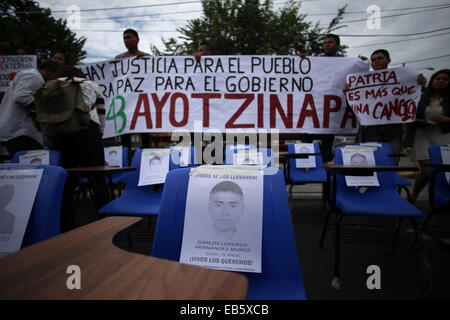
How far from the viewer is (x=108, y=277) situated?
0.39 meters

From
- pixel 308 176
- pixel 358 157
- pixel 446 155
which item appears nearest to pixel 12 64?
pixel 308 176

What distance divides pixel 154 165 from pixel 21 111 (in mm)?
1548

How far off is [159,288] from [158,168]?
1.81m

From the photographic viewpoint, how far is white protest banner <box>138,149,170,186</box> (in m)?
2.04

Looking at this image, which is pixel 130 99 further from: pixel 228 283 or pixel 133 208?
pixel 228 283

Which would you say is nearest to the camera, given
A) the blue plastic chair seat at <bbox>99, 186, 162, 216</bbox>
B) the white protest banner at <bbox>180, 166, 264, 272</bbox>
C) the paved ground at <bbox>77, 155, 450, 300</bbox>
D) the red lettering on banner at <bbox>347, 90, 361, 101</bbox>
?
the white protest banner at <bbox>180, 166, 264, 272</bbox>

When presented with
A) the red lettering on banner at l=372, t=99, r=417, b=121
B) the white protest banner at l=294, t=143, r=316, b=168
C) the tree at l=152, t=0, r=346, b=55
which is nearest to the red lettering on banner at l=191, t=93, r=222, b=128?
the white protest banner at l=294, t=143, r=316, b=168

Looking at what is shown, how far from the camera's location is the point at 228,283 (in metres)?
0.36

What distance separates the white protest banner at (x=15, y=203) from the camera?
2.47 feet

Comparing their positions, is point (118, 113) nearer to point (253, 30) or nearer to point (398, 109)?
point (398, 109)

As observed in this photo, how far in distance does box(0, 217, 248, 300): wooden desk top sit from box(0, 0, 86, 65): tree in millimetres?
5531

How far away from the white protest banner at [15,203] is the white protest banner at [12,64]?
489cm

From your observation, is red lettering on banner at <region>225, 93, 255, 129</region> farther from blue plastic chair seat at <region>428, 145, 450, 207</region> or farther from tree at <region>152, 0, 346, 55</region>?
tree at <region>152, 0, 346, 55</region>

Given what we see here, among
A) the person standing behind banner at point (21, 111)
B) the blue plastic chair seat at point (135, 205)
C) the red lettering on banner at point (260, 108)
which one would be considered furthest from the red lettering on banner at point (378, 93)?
the person standing behind banner at point (21, 111)
